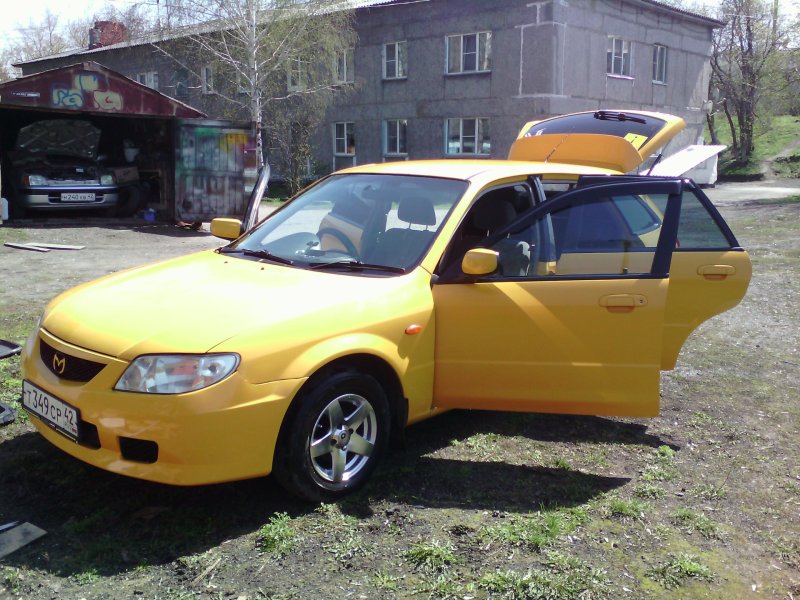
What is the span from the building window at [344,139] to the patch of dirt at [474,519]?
25312mm

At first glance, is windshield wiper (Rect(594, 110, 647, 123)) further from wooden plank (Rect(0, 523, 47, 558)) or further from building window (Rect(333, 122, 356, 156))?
building window (Rect(333, 122, 356, 156))

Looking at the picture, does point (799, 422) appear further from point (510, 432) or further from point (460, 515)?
point (460, 515)

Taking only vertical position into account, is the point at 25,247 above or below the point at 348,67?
below

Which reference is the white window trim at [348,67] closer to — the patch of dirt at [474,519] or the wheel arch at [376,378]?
the patch of dirt at [474,519]

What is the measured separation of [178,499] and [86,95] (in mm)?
12579

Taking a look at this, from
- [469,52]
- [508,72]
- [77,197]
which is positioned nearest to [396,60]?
[469,52]

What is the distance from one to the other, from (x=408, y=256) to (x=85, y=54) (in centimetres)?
3871

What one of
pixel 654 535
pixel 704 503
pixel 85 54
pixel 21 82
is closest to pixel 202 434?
pixel 654 535

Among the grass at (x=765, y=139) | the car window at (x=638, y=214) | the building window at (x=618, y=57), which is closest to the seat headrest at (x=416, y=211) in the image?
the car window at (x=638, y=214)

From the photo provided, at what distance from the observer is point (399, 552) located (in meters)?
3.32

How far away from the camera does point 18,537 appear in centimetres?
335

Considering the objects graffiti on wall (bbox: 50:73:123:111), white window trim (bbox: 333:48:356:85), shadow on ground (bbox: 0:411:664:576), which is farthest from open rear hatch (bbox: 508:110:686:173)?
white window trim (bbox: 333:48:356:85)

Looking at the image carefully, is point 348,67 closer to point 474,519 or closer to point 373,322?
point 373,322

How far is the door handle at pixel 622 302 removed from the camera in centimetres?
407
